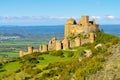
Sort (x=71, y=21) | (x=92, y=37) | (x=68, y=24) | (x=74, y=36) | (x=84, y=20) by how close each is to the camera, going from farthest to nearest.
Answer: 1. (x=71, y=21)
2. (x=68, y=24)
3. (x=84, y=20)
4. (x=74, y=36)
5. (x=92, y=37)

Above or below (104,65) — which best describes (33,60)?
below

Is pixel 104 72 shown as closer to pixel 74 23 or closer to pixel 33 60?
pixel 33 60

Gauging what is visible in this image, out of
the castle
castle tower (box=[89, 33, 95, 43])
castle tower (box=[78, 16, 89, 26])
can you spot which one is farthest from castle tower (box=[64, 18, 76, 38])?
castle tower (box=[89, 33, 95, 43])

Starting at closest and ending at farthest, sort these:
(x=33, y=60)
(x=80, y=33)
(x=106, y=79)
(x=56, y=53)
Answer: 1. (x=106, y=79)
2. (x=33, y=60)
3. (x=56, y=53)
4. (x=80, y=33)

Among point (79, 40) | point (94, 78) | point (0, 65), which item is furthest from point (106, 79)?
point (79, 40)

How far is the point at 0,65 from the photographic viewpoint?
45406 mm

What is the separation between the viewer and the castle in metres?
59.1

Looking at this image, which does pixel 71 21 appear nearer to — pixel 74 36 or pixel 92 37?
pixel 74 36

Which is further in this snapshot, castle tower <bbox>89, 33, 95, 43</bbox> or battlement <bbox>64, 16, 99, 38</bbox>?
battlement <bbox>64, 16, 99, 38</bbox>

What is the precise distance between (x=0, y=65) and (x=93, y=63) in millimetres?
26563

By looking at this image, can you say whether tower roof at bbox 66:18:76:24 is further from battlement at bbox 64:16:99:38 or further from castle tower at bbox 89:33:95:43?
castle tower at bbox 89:33:95:43

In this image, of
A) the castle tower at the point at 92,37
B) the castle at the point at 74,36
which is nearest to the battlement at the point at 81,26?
the castle at the point at 74,36

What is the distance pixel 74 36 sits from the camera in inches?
2477

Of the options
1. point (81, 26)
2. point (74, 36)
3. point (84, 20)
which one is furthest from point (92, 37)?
point (84, 20)
